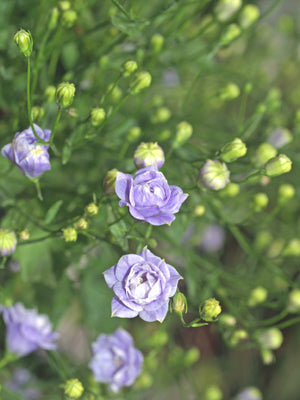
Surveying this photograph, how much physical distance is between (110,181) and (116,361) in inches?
12.1

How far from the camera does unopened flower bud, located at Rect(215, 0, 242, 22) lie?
2.40 feet

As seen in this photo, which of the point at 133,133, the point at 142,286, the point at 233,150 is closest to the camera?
the point at 142,286

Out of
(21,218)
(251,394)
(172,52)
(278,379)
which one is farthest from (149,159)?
(278,379)

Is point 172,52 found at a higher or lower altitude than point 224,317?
higher

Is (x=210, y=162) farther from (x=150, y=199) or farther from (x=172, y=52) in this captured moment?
(x=172, y=52)

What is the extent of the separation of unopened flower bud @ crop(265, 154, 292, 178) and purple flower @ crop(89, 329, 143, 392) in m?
0.33

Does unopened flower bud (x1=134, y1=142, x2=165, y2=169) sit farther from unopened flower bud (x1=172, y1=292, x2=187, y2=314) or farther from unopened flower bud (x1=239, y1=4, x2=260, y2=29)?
unopened flower bud (x1=239, y1=4, x2=260, y2=29)

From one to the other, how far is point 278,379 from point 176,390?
Result: 0.33m

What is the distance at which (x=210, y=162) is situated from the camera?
1.87 ft

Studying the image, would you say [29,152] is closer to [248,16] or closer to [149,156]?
[149,156]

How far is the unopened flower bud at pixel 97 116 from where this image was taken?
58cm

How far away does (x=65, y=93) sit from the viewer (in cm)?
53

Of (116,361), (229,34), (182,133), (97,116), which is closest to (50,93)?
(97,116)

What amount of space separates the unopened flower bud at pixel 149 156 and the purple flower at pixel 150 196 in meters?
0.04
